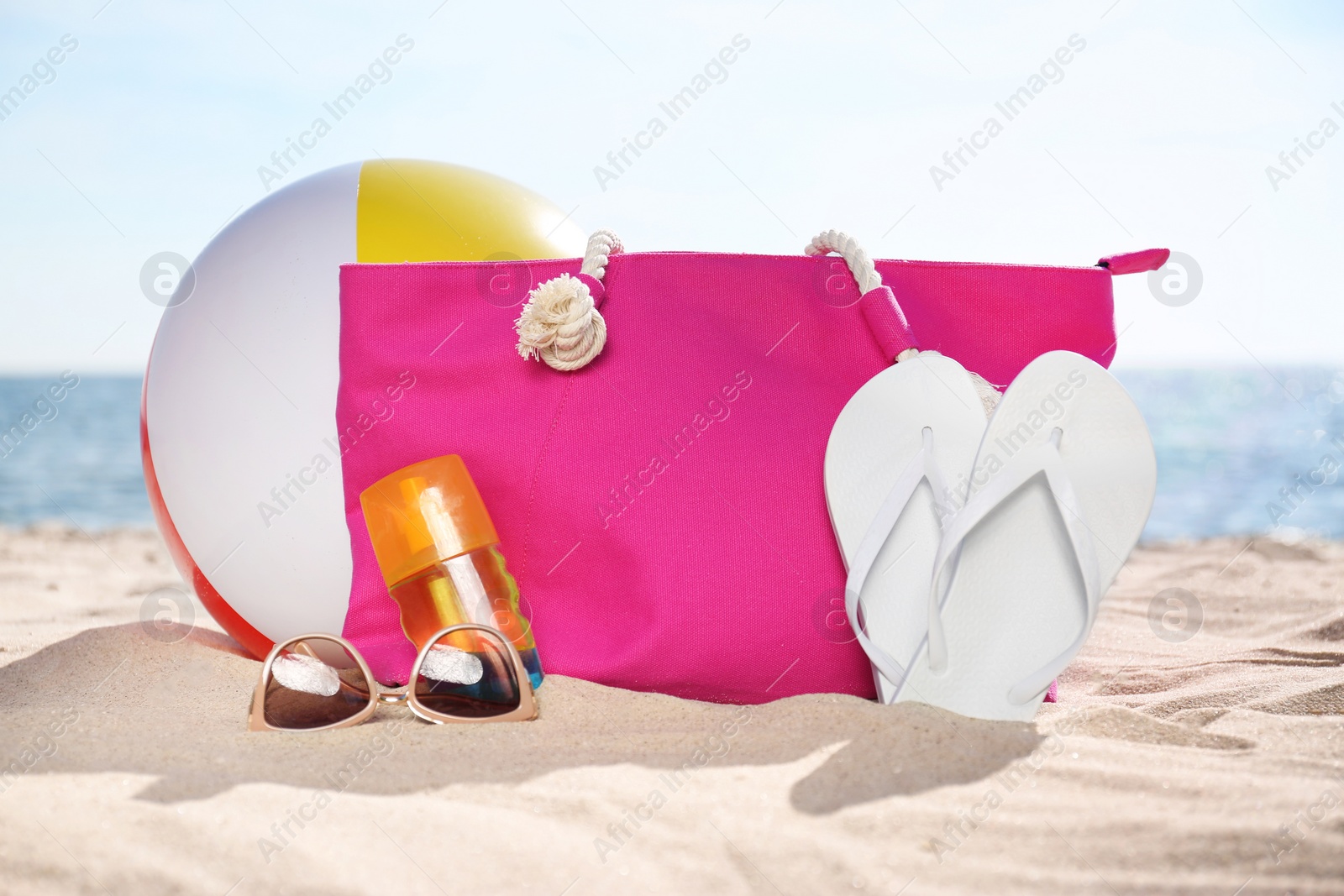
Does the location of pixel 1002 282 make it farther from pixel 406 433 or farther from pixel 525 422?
pixel 406 433

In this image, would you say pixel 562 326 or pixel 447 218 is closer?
pixel 562 326

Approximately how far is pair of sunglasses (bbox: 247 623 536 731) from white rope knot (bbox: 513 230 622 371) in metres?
0.49

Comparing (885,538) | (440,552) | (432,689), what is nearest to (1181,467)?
(885,538)

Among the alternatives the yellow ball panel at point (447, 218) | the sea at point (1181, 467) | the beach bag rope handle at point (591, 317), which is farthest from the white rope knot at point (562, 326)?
the sea at point (1181, 467)

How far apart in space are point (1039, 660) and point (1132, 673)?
0.73 m

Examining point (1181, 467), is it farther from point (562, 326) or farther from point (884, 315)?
point (562, 326)

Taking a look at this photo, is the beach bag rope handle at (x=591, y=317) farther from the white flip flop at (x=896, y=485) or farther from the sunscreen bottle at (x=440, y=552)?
the sunscreen bottle at (x=440, y=552)

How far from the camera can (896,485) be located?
5.38 ft

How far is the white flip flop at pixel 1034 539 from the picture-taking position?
1553mm

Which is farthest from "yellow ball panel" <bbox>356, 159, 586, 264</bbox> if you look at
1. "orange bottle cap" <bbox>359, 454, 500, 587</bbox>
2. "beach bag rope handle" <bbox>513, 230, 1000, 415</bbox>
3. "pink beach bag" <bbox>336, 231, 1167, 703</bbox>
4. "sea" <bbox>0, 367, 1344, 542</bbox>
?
"sea" <bbox>0, 367, 1344, 542</bbox>

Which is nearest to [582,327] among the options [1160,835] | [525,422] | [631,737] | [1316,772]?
[525,422]

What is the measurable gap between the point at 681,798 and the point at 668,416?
69cm

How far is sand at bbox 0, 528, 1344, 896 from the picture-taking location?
1060 mm

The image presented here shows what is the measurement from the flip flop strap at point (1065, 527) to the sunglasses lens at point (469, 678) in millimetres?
674
